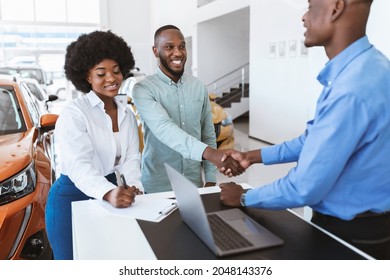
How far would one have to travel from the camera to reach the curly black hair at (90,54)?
72.2 inches

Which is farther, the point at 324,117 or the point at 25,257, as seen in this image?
the point at 25,257

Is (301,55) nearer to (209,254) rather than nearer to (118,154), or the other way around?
(118,154)

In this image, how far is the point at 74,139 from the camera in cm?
166

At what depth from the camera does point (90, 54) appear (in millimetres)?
1832

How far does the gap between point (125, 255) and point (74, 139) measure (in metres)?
0.66

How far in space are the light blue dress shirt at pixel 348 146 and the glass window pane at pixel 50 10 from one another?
676 inches

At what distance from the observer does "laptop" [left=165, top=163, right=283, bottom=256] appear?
110 centimetres

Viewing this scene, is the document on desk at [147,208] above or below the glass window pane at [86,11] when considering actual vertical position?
below

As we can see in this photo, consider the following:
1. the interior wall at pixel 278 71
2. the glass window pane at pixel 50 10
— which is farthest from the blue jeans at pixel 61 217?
the glass window pane at pixel 50 10

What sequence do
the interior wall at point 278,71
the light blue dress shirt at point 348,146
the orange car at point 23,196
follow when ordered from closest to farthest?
the light blue dress shirt at point 348,146 < the orange car at point 23,196 < the interior wall at point 278,71

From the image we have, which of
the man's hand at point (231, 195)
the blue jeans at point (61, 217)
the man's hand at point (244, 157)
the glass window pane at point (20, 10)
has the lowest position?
the blue jeans at point (61, 217)

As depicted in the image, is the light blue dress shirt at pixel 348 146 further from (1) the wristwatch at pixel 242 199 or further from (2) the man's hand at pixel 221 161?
(2) the man's hand at pixel 221 161

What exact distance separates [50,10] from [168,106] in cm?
1639

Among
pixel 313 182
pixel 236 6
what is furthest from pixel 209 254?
pixel 236 6
